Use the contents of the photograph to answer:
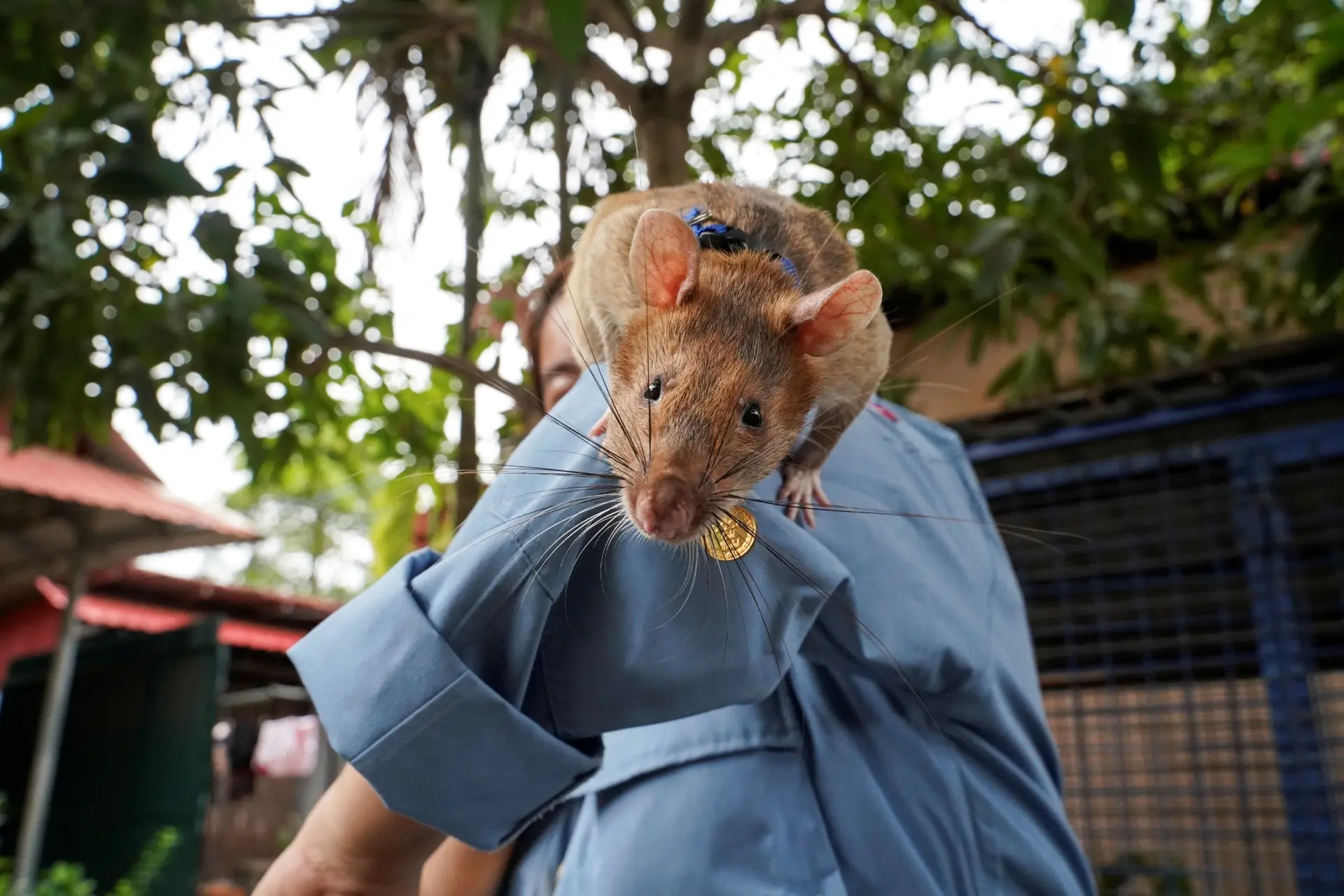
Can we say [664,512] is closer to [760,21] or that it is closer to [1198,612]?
[760,21]

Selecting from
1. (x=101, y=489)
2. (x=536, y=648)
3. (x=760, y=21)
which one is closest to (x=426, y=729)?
(x=536, y=648)

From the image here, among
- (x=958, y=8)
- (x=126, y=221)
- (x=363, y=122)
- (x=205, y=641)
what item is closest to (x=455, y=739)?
(x=126, y=221)

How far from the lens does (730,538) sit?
0.96 m

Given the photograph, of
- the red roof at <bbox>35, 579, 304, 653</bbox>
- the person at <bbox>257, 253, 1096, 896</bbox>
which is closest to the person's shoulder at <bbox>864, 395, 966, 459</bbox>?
the person at <bbox>257, 253, 1096, 896</bbox>

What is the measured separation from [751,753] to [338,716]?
418mm

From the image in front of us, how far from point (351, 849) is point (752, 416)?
0.64 meters

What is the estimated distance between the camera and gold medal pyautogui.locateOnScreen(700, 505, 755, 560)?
950 mm

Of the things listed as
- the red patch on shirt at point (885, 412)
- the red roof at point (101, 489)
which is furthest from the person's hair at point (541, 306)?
the red roof at point (101, 489)

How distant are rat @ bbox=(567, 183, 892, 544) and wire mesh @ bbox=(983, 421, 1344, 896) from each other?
1378mm

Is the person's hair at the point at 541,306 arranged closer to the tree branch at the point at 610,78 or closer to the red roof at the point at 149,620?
the tree branch at the point at 610,78

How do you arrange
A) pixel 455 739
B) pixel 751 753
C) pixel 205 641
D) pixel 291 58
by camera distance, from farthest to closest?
pixel 205 641 < pixel 291 58 < pixel 751 753 < pixel 455 739

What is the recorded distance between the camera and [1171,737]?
109 inches

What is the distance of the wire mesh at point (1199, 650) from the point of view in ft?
7.97

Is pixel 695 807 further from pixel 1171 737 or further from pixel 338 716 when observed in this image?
pixel 1171 737
